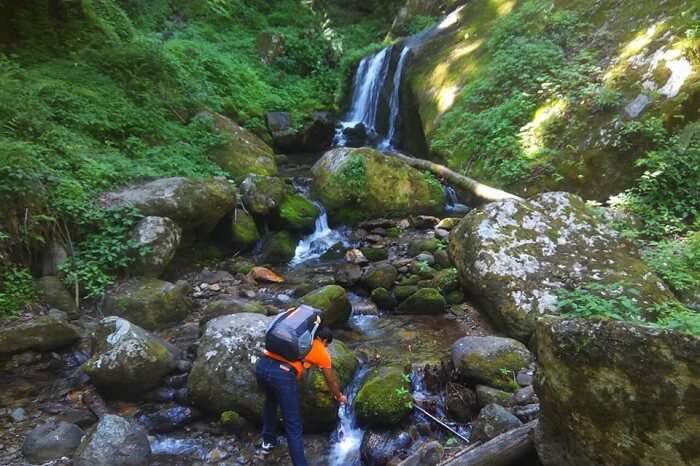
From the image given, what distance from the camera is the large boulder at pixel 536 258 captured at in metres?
5.51

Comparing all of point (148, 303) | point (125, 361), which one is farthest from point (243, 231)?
point (125, 361)

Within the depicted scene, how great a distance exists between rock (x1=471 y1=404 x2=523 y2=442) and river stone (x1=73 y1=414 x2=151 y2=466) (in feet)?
9.14

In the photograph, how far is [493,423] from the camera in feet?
12.1

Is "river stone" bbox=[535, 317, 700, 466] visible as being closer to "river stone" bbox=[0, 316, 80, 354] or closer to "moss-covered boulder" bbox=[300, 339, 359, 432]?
"moss-covered boulder" bbox=[300, 339, 359, 432]

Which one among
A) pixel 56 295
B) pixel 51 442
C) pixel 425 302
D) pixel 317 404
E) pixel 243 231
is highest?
pixel 56 295

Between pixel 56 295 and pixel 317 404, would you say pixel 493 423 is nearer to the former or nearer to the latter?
pixel 317 404

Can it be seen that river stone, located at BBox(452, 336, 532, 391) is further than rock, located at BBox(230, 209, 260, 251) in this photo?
No

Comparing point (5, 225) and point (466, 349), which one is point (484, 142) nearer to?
point (466, 349)

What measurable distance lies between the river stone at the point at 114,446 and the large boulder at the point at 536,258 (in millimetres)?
3959

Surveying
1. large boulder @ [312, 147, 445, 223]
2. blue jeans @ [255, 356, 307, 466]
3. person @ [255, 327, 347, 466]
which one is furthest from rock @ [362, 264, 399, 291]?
blue jeans @ [255, 356, 307, 466]

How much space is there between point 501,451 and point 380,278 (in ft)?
12.8

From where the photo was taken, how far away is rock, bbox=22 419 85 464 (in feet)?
13.1

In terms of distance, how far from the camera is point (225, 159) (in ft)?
32.2

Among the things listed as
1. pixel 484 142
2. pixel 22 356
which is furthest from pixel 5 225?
pixel 484 142
